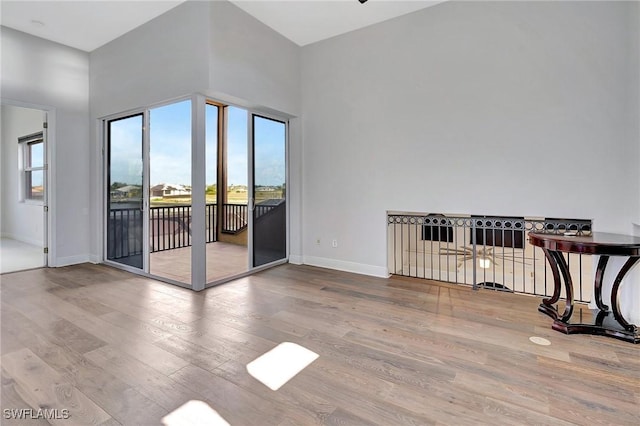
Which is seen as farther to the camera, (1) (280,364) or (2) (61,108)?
(2) (61,108)

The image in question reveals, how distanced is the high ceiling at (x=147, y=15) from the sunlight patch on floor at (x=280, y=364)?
389 centimetres

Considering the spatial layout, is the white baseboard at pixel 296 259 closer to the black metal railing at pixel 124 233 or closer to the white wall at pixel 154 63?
the black metal railing at pixel 124 233

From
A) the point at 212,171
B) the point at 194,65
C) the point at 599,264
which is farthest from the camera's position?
the point at 212,171

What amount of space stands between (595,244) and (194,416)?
3059mm

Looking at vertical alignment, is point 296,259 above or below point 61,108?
below

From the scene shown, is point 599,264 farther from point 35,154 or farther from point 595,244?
point 35,154

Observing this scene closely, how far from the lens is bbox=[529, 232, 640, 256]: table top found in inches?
97.6

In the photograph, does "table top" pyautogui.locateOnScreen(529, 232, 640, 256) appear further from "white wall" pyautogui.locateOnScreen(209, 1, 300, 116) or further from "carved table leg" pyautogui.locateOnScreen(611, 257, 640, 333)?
"white wall" pyautogui.locateOnScreen(209, 1, 300, 116)

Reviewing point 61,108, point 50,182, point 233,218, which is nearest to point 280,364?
point 50,182

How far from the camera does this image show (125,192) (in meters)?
4.87

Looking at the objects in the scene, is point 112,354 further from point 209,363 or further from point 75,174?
point 75,174

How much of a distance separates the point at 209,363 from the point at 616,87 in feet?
14.3

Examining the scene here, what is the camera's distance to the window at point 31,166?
6605 mm

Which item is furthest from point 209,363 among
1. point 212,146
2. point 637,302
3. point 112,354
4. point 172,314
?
point 212,146
